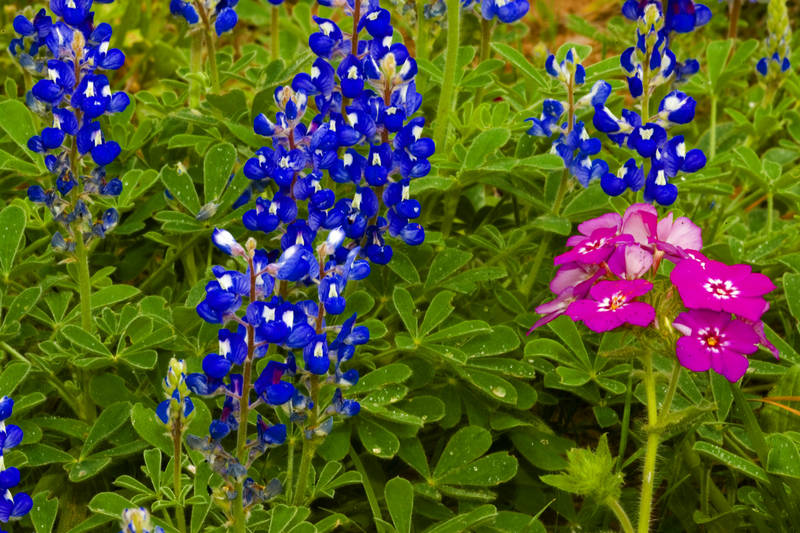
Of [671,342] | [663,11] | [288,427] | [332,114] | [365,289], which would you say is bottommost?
[288,427]

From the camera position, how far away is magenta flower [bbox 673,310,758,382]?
6.14 feet

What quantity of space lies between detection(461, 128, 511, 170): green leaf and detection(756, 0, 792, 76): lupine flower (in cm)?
140

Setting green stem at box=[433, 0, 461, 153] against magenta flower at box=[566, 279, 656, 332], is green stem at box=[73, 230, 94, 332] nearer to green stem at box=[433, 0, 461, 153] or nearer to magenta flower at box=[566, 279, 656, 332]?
green stem at box=[433, 0, 461, 153]

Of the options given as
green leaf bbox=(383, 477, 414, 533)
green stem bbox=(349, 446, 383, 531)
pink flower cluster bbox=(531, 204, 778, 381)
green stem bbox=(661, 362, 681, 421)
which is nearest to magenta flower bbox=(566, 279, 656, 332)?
pink flower cluster bbox=(531, 204, 778, 381)

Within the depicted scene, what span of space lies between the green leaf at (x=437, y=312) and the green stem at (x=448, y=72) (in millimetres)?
542

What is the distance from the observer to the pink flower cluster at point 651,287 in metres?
1.88

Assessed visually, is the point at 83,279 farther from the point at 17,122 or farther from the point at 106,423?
the point at 17,122

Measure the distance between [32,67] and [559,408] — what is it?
1.68 m

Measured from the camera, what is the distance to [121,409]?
2.30m

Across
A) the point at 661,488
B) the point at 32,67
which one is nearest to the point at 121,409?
the point at 32,67

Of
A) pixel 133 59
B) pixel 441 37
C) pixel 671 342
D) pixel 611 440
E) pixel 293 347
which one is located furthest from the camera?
pixel 133 59

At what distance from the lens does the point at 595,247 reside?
84.0 inches

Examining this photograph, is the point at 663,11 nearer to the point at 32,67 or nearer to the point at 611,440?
the point at 611,440

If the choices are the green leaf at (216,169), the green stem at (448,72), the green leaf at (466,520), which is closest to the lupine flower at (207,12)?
the green leaf at (216,169)
